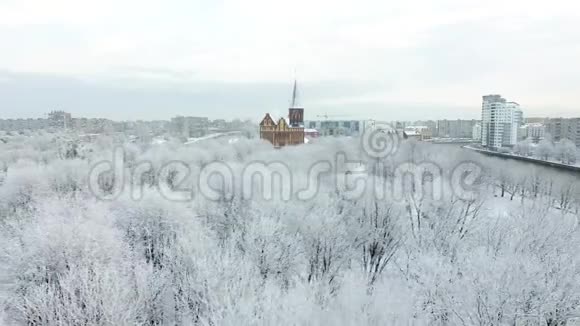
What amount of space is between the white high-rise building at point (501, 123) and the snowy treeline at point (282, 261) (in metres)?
51.0

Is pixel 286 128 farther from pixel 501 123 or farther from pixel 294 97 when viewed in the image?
pixel 501 123

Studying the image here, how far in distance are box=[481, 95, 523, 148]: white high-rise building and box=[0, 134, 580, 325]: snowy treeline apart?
50986 mm

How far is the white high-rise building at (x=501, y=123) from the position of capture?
70438 mm

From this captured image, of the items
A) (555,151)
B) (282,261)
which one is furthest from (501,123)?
(282,261)

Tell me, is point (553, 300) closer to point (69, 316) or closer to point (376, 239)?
point (376, 239)

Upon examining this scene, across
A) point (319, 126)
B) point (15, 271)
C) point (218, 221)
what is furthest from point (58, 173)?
point (319, 126)

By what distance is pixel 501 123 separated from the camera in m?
71.1

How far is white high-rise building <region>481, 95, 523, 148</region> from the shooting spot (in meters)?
70.4

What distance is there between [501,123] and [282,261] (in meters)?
68.6

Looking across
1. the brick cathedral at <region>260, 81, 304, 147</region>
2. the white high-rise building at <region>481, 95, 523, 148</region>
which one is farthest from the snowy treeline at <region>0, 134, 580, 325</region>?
the white high-rise building at <region>481, 95, 523, 148</region>

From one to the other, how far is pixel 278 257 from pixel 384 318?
674cm

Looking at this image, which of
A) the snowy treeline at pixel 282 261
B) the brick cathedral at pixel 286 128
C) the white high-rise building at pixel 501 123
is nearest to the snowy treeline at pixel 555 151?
the white high-rise building at pixel 501 123

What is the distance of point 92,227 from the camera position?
48.9 ft

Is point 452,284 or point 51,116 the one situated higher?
point 51,116
